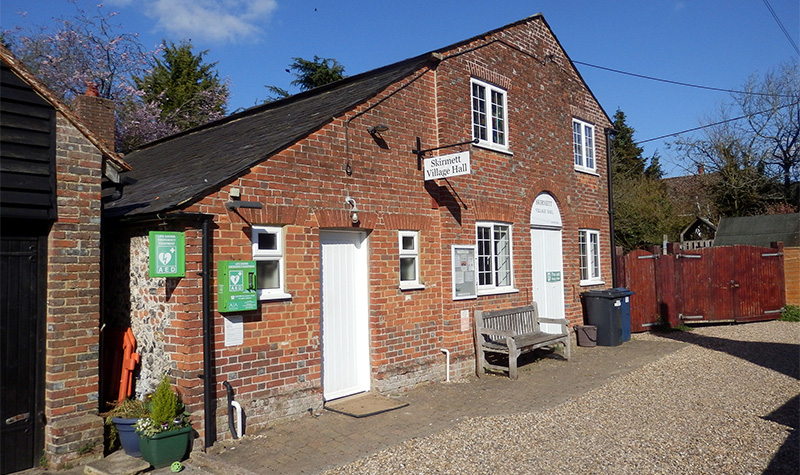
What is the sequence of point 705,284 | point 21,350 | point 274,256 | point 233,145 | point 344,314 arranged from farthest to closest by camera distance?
point 705,284 < point 233,145 < point 344,314 < point 274,256 < point 21,350

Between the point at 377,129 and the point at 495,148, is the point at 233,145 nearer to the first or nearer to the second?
the point at 377,129

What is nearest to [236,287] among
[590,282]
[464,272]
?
[464,272]

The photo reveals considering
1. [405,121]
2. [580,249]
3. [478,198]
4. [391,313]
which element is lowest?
[391,313]

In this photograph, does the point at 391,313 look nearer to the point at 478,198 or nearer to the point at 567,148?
the point at 478,198

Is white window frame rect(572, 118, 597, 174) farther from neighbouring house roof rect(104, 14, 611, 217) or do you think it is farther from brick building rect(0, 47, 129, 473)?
brick building rect(0, 47, 129, 473)

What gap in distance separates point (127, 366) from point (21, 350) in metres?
1.28

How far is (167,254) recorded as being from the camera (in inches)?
245

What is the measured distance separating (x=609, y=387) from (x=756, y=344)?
598 centimetres

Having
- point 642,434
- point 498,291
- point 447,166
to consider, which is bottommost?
point 642,434

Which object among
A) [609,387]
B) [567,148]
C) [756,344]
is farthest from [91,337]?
[756,344]

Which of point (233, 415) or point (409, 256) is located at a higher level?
point (409, 256)

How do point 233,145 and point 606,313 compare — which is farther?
point 606,313

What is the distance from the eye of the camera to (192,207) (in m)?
6.30

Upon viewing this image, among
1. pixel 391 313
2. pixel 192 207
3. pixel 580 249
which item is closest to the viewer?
pixel 192 207
